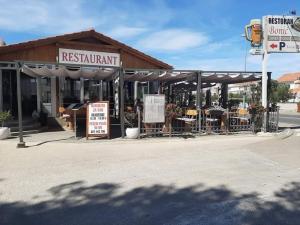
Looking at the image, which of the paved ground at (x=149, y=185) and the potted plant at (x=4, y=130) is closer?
the paved ground at (x=149, y=185)

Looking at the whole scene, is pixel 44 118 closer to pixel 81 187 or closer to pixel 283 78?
pixel 81 187

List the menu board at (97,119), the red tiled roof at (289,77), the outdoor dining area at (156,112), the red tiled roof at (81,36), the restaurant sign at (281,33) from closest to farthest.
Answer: the menu board at (97,119) → the outdoor dining area at (156,112) → the restaurant sign at (281,33) → the red tiled roof at (81,36) → the red tiled roof at (289,77)

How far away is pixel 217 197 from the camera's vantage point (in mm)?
5691

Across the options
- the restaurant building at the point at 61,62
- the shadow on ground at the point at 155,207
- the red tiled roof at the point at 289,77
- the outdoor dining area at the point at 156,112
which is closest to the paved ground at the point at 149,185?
the shadow on ground at the point at 155,207

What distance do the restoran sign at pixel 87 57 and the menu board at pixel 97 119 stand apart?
17.3ft

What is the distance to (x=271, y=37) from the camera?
1450cm

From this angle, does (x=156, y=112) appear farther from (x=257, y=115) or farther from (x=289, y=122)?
(x=289, y=122)

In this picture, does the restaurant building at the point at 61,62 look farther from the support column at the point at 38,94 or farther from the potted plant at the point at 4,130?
the potted plant at the point at 4,130

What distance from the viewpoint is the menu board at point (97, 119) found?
39.2ft

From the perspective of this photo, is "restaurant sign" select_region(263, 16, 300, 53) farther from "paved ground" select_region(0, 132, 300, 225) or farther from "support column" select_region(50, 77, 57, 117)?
"support column" select_region(50, 77, 57, 117)

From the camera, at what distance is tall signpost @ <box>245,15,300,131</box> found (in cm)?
1431

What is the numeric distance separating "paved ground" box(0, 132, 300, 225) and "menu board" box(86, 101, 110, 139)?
4.30 feet

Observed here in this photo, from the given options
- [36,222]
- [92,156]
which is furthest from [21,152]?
[36,222]

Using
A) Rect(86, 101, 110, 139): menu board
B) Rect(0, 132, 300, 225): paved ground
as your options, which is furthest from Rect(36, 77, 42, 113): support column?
Rect(0, 132, 300, 225): paved ground
